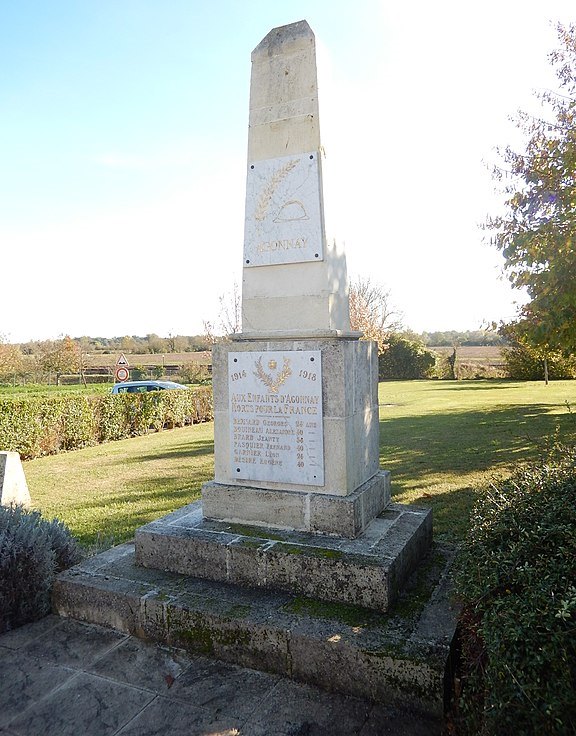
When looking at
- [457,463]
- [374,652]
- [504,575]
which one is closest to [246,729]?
[374,652]

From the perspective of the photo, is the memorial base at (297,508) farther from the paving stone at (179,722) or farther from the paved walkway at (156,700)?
the paving stone at (179,722)

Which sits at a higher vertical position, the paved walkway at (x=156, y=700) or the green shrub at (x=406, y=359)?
the green shrub at (x=406, y=359)

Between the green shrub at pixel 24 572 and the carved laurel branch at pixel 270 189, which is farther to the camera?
the carved laurel branch at pixel 270 189

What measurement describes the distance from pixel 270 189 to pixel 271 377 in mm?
1384

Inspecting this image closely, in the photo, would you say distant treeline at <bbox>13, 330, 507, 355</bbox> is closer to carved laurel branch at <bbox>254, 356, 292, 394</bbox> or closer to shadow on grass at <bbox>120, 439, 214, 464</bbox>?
shadow on grass at <bbox>120, 439, 214, 464</bbox>

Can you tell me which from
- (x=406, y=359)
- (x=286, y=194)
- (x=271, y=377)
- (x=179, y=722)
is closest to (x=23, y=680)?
(x=179, y=722)

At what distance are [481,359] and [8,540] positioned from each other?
38.8 meters

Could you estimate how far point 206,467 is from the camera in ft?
28.2

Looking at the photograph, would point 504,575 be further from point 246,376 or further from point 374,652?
point 246,376

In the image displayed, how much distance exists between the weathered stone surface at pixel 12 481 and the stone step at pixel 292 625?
351 cm

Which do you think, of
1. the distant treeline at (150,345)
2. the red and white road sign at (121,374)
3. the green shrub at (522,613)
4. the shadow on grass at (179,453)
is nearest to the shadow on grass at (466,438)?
the green shrub at (522,613)

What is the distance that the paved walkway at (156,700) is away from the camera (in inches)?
90.9

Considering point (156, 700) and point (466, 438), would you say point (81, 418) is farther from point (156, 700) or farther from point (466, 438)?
point (156, 700)

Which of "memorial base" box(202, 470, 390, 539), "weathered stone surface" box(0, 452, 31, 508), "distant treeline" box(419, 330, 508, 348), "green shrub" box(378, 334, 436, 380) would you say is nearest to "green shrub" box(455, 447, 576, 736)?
"memorial base" box(202, 470, 390, 539)
